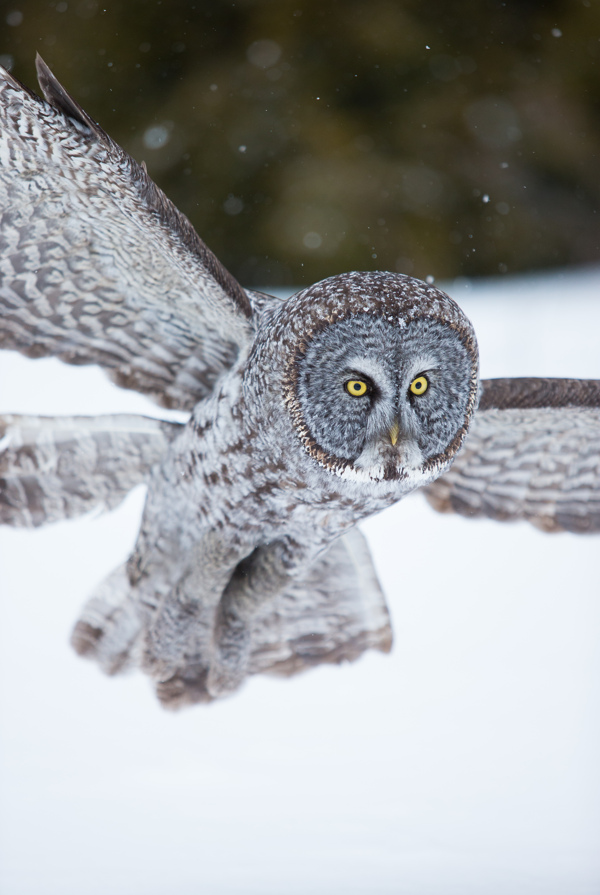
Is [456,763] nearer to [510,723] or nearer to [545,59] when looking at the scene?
[510,723]

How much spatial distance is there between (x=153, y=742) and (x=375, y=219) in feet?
4.75

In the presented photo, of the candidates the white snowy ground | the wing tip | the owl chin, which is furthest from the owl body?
the wing tip

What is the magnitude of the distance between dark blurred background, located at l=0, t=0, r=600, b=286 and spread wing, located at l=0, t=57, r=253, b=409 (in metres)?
0.31

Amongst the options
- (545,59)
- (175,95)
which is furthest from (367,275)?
(545,59)

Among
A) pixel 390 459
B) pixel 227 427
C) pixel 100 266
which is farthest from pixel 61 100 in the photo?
pixel 390 459

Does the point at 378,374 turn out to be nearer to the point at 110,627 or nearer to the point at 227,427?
the point at 227,427

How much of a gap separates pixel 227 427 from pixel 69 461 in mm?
579

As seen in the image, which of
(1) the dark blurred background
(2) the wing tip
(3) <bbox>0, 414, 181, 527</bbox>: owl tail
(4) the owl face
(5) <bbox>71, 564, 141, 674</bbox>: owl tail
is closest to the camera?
(2) the wing tip

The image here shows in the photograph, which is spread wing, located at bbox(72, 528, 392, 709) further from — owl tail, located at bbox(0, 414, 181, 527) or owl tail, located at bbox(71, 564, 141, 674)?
owl tail, located at bbox(0, 414, 181, 527)

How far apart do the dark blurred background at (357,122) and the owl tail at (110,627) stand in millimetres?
875

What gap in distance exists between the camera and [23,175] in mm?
1158

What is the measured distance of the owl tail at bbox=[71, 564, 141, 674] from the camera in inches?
70.5

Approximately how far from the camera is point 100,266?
135 centimetres

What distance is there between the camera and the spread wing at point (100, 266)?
3.46 feet
